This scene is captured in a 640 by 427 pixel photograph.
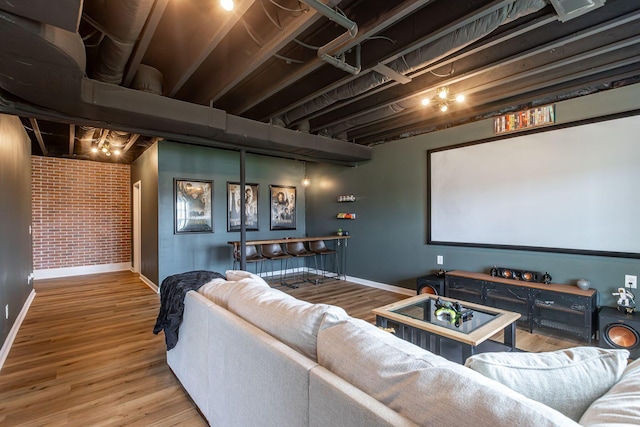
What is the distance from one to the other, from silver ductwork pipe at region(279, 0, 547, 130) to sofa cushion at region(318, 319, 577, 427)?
2.30m

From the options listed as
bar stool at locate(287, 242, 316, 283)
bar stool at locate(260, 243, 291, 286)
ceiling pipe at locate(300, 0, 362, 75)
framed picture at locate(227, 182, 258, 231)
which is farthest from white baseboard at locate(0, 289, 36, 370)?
ceiling pipe at locate(300, 0, 362, 75)

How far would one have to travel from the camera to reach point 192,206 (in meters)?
5.29

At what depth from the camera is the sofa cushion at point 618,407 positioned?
2.07 ft

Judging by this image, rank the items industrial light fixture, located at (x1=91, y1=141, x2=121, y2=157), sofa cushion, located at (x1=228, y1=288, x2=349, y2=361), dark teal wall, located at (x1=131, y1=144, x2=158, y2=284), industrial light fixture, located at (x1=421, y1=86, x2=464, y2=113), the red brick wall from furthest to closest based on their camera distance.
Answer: the red brick wall → industrial light fixture, located at (x1=91, y1=141, x2=121, y2=157) → dark teal wall, located at (x1=131, y1=144, x2=158, y2=284) → industrial light fixture, located at (x1=421, y1=86, x2=464, y2=113) → sofa cushion, located at (x1=228, y1=288, x2=349, y2=361)

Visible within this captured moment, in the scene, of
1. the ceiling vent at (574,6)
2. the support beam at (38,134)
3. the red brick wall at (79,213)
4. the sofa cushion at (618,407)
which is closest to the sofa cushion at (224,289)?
the sofa cushion at (618,407)

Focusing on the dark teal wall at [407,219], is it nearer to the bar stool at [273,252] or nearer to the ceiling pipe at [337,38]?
the bar stool at [273,252]

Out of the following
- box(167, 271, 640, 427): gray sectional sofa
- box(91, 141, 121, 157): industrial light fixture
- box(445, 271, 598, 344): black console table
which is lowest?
box(445, 271, 598, 344): black console table

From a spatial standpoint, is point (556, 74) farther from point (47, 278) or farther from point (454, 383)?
point (47, 278)

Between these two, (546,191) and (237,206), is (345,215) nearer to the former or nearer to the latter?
(237,206)

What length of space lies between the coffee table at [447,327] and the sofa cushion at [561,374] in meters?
1.26

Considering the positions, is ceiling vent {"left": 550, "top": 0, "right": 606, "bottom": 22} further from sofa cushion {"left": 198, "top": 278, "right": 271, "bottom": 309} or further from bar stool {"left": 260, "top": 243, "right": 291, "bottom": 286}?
bar stool {"left": 260, "top": 243, "right": 291, "bottom": 286}

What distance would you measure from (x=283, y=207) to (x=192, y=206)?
77.6 inches

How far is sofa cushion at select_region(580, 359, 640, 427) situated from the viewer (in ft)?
2.07

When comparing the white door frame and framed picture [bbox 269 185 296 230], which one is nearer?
the white door frame
